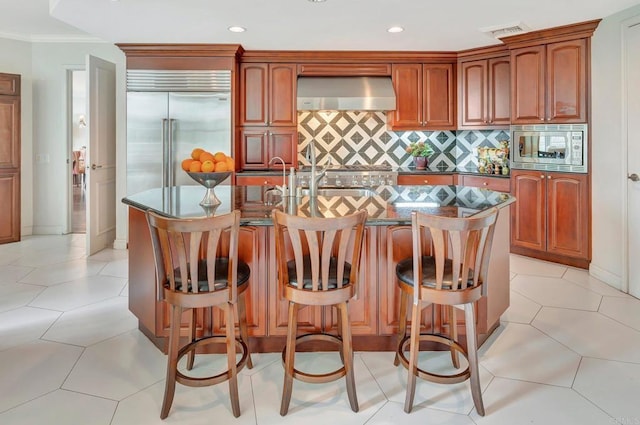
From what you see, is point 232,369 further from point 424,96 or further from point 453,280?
point 424,96

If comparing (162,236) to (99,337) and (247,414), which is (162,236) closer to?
(247,414)

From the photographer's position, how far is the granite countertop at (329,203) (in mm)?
2221

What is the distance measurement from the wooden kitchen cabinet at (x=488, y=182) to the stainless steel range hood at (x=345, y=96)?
48.1 inches

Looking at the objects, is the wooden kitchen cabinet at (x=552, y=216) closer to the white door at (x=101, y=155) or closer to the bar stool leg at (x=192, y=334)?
the bar stool leg at (x=192, y=334)

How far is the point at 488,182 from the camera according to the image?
4.97 m

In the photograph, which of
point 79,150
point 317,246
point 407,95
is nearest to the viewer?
point 317,246

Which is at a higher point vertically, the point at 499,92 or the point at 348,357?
the point at 499,92

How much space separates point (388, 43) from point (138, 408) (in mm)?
4238

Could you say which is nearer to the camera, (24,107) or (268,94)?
(268,94)

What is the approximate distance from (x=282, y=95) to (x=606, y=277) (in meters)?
3.86

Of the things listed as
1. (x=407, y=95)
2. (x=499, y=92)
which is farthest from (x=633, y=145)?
(x=407, y=95)

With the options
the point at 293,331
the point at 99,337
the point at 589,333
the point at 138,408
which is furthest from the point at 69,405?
the point at 589,333

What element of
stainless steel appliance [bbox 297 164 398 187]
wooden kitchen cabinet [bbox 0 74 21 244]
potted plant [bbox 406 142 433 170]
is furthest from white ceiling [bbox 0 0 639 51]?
stainless steel appliance [bbox 297 164 398 187]

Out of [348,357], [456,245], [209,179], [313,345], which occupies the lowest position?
[313,345]
